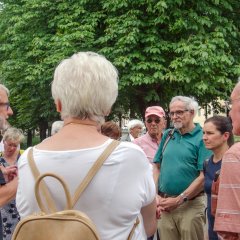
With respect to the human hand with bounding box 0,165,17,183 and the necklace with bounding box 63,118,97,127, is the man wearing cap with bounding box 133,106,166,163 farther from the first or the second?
the necklace with bounding box 63,118,97,127

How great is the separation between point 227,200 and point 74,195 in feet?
2.50

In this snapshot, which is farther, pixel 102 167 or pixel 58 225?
pixel 102 167

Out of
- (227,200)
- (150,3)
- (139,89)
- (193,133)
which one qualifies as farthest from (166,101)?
(227,200)

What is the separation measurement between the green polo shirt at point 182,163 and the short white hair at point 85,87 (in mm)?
3259

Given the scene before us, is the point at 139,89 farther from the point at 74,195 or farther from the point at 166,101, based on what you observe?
the point at 74,195

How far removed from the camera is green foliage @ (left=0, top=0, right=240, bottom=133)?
61.0 feet

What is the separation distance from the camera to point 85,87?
2434 millimetres

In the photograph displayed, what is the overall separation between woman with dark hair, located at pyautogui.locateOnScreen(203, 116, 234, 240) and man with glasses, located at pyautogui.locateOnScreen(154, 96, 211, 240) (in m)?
0.40

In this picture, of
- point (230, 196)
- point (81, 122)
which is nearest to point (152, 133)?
point (230, 196)

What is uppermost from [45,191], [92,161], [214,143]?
[92,161]

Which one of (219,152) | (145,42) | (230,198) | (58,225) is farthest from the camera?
(145,42)

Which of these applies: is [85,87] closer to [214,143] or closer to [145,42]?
[214,143]

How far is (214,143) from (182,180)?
2.25 ft

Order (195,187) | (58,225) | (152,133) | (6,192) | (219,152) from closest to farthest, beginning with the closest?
(58,225)
(6,192)
(219,152)
(195,187)
(152,133)
